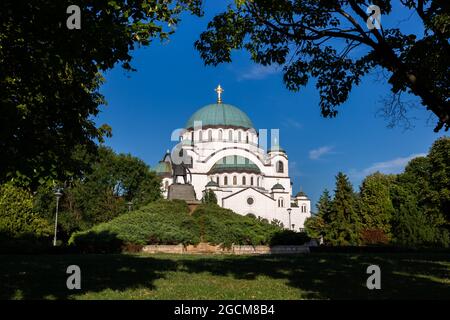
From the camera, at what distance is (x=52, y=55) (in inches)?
322

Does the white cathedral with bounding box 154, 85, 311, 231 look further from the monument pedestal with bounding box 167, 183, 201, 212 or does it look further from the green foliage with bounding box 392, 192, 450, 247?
the monument pedestal with bounding box 167, 183, 201, 212

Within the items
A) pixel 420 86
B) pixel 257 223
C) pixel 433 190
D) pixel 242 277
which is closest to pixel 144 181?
pixel 257 223

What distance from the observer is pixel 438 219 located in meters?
46.7

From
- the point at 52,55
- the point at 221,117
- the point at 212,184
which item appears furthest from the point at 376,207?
the point at 52,55

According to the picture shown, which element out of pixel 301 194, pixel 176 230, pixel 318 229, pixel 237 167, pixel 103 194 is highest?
pixel 237 167

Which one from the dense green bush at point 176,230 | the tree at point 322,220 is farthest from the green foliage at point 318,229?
the dense green bush at point 176,230

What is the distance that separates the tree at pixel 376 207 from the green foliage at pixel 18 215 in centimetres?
3283

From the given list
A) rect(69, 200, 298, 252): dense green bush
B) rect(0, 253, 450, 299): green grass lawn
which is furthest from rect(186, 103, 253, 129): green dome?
rect(0, 253, 450, 299): green grass lawn

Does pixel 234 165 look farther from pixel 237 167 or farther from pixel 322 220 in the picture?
pixel 322 220

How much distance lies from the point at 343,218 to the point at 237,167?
126 ft

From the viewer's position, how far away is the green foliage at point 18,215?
34438 millimetres

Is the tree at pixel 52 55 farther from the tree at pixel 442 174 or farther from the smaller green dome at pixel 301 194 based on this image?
the smaller green dome at pixel 301 194

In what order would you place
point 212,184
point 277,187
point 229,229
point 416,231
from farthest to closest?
point 277,187, point 212,184, point 416,231, point 229,229

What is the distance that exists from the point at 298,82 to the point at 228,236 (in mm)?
16452
